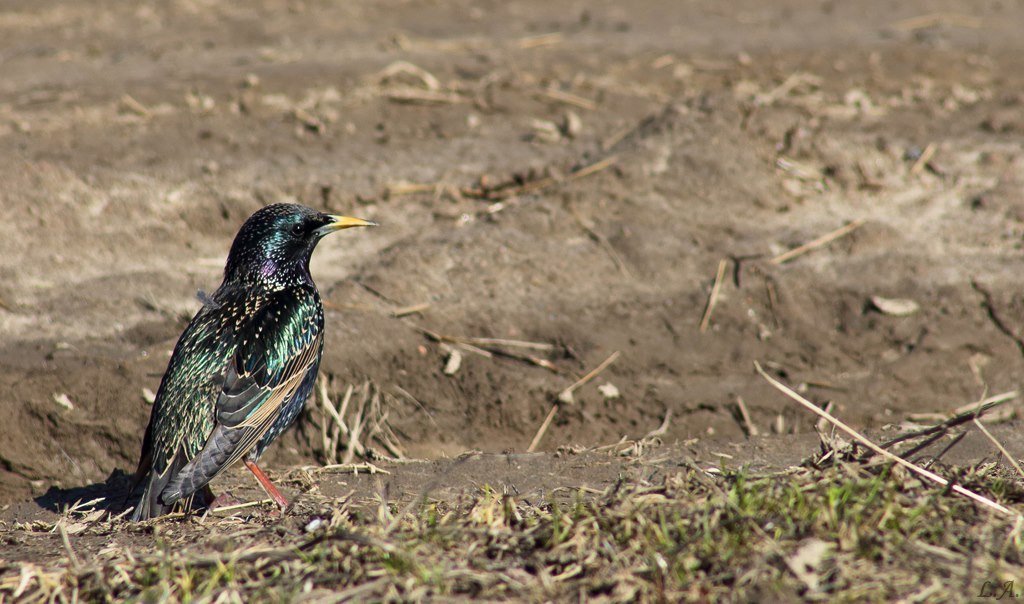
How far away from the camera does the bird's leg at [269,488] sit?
169 inches

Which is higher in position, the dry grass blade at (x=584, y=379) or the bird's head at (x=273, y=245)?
the bird's head at (x=273, y=245)

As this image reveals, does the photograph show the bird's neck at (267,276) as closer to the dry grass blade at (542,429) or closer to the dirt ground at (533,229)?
the dirt ground at (533,229)

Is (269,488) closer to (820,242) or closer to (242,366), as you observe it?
(242,366)

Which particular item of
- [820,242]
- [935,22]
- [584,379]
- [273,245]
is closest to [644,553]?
[584,379]

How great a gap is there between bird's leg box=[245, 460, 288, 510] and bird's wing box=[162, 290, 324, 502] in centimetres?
16

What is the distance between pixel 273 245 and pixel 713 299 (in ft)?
8.63

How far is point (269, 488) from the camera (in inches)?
173

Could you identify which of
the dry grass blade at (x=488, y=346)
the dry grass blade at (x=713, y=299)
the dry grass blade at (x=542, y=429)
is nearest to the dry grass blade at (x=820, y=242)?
the dry grass blade at (x=713, y=299)

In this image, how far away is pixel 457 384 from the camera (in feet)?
18.2

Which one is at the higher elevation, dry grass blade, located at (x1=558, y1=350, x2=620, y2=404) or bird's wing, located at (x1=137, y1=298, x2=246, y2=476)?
bird's wing, located at (x1=137, y1=298, x2=246, y2=476)

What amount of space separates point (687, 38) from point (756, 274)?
13.6 feet

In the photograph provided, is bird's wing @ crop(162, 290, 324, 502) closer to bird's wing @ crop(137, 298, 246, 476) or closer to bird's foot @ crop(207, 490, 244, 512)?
bird's wing @ crop(137, 298, 246, 476)

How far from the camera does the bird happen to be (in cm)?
426
